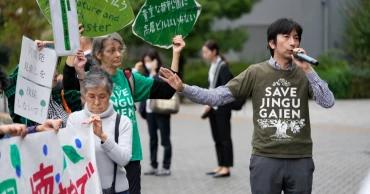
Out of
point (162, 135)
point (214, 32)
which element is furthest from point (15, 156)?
point (214, 32)

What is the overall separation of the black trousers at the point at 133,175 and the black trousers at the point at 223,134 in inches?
206

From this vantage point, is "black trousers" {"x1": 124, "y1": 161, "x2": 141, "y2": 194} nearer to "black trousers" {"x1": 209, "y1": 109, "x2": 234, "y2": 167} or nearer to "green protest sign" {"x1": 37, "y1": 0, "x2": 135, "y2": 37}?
"green protest sign" {"x1": 37, "y1": 0, "x2": 135, "y2": 37}

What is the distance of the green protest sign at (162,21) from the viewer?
5.62 m

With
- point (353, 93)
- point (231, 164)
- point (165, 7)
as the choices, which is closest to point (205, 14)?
point (353, 93)

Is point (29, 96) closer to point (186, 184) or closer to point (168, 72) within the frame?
point (168, 72)

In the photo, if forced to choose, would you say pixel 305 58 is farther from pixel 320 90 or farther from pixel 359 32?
pixel 359 32

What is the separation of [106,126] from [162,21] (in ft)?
3.66

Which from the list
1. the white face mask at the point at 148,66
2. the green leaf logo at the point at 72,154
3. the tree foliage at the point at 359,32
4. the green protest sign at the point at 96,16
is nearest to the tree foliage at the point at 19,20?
the white face mask at the point at 148,66

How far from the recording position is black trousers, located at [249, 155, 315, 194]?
5.11 m

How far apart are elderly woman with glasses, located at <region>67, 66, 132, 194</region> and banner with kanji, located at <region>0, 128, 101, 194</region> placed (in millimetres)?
184

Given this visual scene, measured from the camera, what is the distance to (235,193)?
9.44 metres

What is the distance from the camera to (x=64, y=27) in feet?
16.6

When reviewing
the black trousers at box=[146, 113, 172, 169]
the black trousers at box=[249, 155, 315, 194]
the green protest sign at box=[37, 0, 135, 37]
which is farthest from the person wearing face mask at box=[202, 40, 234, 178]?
the black trousers at box=[249, 155, 315, 194]

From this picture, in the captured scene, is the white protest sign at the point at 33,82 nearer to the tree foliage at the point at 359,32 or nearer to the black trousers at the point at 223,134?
the black trousers at the point at 223,134
